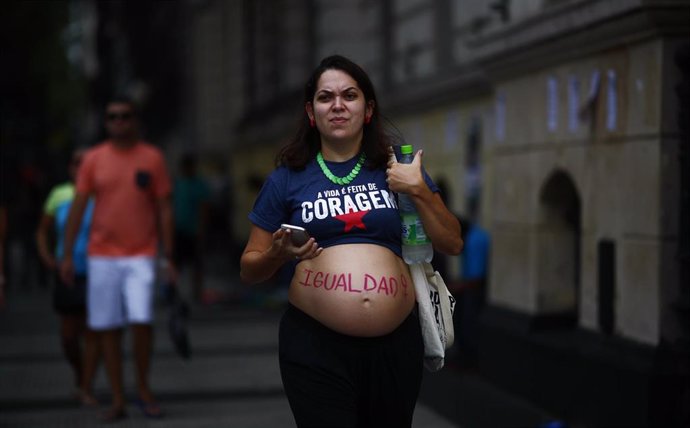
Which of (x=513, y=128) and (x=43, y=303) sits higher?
(x=513, y=128)

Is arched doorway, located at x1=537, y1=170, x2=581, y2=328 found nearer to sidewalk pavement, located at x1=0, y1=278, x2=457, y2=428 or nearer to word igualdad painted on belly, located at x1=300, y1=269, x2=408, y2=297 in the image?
sidewalk pavement, located at x1=0, y1=278, x2=457, y2=428

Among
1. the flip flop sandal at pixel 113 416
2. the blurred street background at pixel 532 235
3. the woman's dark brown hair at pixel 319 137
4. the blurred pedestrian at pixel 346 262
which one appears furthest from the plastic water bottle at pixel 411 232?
the flip flop sandal at pixel 113 416

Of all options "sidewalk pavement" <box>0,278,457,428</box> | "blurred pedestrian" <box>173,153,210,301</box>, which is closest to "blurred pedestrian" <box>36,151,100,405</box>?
"sidewalk pavement" <box>0,278,457,428</box>

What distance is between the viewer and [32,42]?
121 feet

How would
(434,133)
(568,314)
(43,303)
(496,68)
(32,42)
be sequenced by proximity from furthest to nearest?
1. (32,42)
2. (43,303)
3. (434,133)
4. (496,68)
5. (568,314)

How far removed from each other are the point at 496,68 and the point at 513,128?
0.50 meters

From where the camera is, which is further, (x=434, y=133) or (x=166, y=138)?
(x=166, y=138)

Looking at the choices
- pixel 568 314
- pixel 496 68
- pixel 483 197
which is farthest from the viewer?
pixel 483 197

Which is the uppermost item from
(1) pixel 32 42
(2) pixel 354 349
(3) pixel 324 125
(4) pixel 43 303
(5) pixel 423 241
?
(1) pixel 32 42

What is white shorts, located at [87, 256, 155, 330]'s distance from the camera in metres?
8.54

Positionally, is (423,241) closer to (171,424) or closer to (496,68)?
(171,424)

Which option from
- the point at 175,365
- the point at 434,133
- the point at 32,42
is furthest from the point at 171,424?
the point at 32,42

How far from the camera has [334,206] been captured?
460 centimetres

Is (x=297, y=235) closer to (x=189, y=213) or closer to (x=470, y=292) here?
(x=470, y=292)
